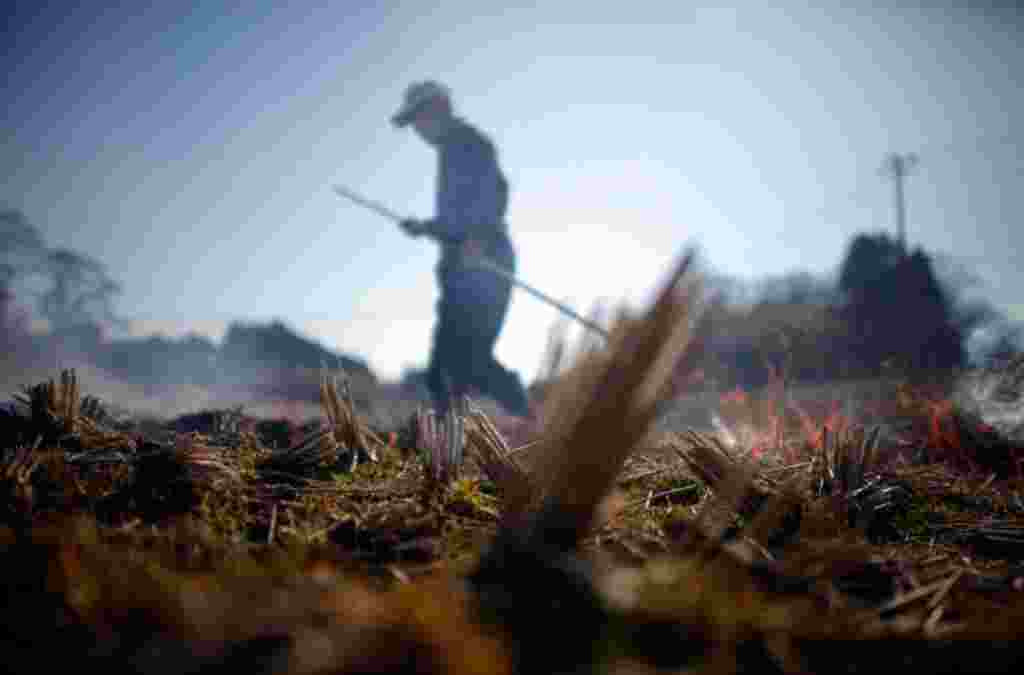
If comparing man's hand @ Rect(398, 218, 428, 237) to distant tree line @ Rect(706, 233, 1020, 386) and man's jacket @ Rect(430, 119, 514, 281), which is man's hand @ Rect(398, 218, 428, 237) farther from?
distant tree line @ Rect(706, 233, 1020, 386)

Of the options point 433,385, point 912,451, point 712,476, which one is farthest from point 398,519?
point 433,385

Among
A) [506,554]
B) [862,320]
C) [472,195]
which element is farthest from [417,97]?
[862,320]

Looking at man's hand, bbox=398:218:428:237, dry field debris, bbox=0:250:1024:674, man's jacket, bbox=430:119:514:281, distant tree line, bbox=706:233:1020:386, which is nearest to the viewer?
dry field debris, bbox=0:250:1024:674

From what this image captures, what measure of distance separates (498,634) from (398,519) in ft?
2.25

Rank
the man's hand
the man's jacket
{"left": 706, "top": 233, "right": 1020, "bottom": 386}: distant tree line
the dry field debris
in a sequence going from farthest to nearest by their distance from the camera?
{"left": 706, "top": 233, "right": 1020, "bottom": 386}: distant tree line, the man's jacket, the man's hand, the dry field debris

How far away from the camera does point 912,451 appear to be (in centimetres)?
366

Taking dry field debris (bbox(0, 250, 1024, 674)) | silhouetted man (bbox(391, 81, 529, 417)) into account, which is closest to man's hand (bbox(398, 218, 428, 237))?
silhouetted man (bbox(391, 81, 529, 417))

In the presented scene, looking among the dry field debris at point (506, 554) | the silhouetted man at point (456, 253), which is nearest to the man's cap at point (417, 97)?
the silhouetted man at point (456, 253)

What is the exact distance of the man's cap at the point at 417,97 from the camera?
22.5 ft

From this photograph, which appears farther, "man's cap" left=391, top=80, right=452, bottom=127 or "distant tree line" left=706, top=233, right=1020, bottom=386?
"distant tree line" left=706, top=233, right=1020, bottom=386

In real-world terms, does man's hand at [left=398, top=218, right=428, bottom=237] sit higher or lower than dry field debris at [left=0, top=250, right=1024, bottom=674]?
higher

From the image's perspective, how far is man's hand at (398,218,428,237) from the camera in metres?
6.40

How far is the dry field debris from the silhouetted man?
4867mm

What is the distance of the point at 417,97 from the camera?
7.00 m
